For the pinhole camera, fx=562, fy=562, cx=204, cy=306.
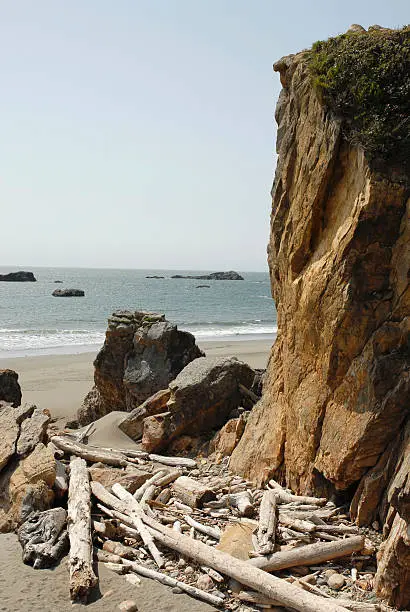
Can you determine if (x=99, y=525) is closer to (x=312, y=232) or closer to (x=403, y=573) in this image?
(x=403, y=573)

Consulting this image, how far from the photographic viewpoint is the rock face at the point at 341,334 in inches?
295

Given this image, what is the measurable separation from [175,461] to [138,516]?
2635 millimetres

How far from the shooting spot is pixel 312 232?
29.8 ft

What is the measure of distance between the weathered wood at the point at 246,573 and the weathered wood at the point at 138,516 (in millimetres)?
128

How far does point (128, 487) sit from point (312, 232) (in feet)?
17.0

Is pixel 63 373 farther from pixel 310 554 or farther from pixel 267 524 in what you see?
pixel 310 554

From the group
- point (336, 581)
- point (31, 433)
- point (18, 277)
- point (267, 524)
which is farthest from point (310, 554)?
point (18, 277)

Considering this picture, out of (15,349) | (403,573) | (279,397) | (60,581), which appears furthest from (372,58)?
(15,349)

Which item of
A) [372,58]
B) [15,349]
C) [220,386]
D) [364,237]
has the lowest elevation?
[15,349]

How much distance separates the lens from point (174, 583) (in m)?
6.92

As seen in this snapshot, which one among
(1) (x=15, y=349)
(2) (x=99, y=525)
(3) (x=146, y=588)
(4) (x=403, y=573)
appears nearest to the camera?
(4) (x=403, y=573)

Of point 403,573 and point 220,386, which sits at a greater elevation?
point 220,386

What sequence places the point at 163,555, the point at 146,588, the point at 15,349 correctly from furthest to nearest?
the point at 15,349, the point at 163,555, the point at 146,588

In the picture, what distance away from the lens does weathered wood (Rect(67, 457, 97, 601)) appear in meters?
6.79
